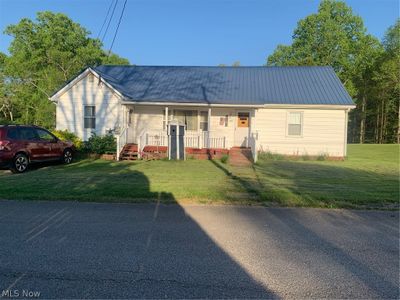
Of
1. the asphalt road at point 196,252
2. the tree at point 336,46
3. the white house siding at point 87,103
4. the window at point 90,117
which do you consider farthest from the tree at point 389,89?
the asphalt road at point 196,252

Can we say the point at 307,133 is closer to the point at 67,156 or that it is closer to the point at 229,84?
the point at 229,84

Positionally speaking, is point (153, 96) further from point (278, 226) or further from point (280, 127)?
point (278, 226)

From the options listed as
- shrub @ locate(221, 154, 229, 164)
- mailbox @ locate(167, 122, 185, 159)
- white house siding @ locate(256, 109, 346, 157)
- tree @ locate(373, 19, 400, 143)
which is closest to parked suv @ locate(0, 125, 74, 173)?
mailbox @ locate(167, 122, 185, 159)

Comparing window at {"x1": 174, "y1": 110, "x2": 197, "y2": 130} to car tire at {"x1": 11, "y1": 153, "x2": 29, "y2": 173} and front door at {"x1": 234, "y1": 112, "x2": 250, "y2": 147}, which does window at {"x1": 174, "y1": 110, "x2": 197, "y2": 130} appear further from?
car tire at {"x1": 11, "y1": 153, "x2": 29, "y2": 173}

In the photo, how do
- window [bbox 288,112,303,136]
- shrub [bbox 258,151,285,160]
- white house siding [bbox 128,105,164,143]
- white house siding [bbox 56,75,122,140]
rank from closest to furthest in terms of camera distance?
shrub [bbox 258,151,285,160], white house siding [bbox 56,75,122,140], window [bbox 288,112,303,136], white house siding [bbox 128,105,164,143]

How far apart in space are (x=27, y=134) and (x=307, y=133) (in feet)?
45.1

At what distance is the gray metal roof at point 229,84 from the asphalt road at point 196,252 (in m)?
12.2

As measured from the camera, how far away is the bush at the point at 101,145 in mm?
17094

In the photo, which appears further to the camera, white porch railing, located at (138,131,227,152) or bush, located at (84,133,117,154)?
white porch railing, located at (138,131,227,152)

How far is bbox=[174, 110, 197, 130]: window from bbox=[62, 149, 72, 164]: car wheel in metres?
6.61

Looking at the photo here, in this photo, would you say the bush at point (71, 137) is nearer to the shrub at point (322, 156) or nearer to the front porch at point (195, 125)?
the front porch at point (195, 125)

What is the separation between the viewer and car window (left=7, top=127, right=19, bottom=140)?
12.8m

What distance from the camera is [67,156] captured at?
50.2 feet

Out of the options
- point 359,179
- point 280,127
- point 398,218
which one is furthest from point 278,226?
point 280,127
